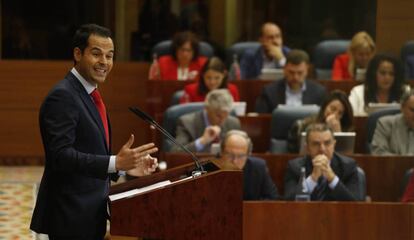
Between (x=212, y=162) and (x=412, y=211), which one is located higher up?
(x=212, y=162)

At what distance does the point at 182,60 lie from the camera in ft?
29.6

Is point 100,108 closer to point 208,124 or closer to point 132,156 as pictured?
point 132,156

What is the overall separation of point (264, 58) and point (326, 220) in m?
4.59

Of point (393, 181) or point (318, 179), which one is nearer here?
point (318, 179)

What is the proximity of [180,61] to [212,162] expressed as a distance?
5507 millimetres

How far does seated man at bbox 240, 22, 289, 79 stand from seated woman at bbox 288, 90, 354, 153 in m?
2.15

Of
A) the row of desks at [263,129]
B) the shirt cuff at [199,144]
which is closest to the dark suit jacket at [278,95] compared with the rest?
the row of desks at [263,129]

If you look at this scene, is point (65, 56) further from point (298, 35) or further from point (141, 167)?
point (141, 167)

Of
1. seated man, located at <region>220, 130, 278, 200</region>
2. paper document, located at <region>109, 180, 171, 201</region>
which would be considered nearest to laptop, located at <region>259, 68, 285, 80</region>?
seated man, located at <region>220, 130, 278, 200</region>

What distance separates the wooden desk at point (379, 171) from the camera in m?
6.20

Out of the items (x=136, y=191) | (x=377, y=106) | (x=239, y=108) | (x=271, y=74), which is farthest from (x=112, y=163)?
(x=271, y=74)

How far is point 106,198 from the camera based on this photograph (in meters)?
3.35

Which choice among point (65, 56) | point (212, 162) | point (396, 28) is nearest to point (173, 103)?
point (65, 56)

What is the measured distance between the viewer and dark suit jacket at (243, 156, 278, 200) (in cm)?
594
